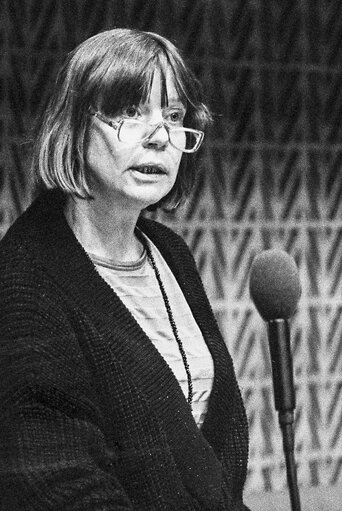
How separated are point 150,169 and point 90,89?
0.44 ft

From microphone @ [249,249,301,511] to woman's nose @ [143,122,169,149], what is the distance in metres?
0.20

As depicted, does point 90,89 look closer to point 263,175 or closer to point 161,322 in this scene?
point 161,322

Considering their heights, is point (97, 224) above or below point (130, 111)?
below

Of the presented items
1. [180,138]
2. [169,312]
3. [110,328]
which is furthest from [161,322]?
[180,138]

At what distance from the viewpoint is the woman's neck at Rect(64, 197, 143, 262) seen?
131 cm

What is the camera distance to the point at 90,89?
1.25m

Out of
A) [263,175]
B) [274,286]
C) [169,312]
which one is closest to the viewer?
[274,286]

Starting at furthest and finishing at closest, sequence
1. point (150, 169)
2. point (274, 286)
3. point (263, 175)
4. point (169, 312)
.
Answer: point (263, 175) < point (169, 312) < point (150, 169) < point (274, 286)

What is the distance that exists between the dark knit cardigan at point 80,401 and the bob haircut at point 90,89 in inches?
2.0

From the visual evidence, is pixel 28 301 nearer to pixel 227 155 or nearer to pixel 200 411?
pixel 200 411

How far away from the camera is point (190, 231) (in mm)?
2613

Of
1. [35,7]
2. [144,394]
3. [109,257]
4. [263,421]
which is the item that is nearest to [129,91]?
[109,257]

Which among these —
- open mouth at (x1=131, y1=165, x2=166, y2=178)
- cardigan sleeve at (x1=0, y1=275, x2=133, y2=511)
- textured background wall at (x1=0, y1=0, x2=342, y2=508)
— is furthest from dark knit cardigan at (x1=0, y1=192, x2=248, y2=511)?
textured background wall at (x1=0, y1=0, x2=342, y2=508)

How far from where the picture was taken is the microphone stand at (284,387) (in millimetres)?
1013
